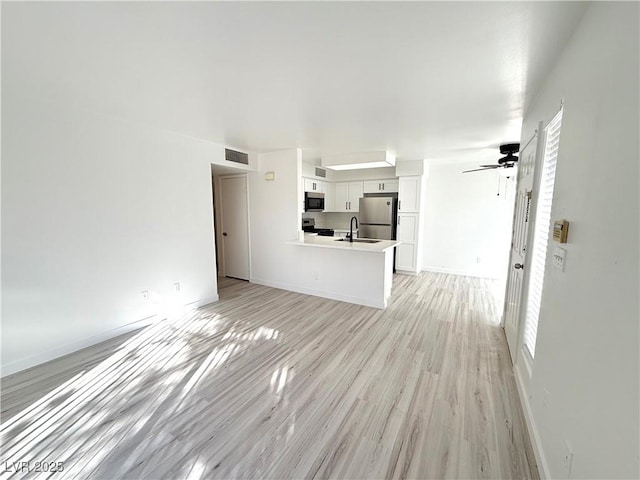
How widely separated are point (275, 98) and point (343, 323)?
258 cm

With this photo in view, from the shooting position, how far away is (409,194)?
5492 mm

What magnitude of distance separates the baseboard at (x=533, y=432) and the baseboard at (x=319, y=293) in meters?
1.88

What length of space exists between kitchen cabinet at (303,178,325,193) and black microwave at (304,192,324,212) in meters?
0.09

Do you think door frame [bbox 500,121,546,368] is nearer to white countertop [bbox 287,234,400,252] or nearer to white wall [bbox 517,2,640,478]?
white wall [bbox 517,2,640,478]

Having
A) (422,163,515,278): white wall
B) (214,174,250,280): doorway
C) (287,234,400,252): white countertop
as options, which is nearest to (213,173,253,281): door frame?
(214,174,250,280): doorway

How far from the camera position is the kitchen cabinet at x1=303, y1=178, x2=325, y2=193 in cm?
556

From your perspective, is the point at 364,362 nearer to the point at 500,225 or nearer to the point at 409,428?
the point at 409,428

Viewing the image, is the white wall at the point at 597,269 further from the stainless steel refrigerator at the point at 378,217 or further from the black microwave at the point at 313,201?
the black microwave at the point at 313,201

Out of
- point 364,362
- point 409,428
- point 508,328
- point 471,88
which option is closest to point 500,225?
point 508,328

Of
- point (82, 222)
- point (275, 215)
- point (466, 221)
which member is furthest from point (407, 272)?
point (82, 222)

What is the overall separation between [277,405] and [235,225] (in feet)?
12.3

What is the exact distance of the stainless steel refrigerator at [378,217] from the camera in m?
5.67

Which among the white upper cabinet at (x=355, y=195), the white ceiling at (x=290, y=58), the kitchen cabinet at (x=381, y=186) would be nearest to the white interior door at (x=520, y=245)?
the white ceiling at (x=290, y=58)

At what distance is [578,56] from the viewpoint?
134cm
